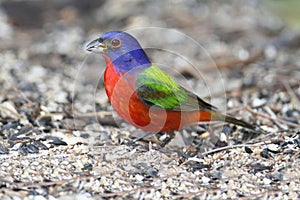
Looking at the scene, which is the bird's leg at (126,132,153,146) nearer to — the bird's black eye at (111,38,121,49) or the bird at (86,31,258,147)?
the bird at (86,31,258,147)

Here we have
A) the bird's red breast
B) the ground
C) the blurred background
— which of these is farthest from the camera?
the blurred background

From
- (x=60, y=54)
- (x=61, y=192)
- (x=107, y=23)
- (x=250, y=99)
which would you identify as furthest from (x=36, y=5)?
(x=61, y=192)

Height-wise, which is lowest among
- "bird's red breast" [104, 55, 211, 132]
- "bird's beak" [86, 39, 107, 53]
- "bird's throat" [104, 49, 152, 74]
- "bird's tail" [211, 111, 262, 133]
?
"bird's tail" [211, 111, 262, 133]

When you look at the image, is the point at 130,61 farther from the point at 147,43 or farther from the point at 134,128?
the point at 147,43

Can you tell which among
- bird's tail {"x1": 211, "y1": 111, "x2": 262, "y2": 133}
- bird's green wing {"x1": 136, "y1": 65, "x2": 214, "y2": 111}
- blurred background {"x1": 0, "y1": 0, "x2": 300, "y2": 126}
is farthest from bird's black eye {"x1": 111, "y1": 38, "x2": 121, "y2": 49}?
blurred background {"x1": 0, "y1": 0, "x2": 300, "y2": 126}

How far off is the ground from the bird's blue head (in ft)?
2.19

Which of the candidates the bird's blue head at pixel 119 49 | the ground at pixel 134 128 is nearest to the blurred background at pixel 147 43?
the ground at pixel 134 128

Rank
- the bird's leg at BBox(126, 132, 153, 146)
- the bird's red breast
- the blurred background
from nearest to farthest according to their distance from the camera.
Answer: the bird's red breast < the bird's leg at BBox(126, 132, 153, 146) < the blurred background

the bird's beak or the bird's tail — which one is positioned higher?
the bird's beak

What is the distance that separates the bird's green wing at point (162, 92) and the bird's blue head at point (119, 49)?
10 cm

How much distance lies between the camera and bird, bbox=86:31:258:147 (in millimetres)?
4180

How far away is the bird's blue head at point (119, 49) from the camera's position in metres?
4.24

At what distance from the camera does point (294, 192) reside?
375cm

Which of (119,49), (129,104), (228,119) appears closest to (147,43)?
(228,119)
